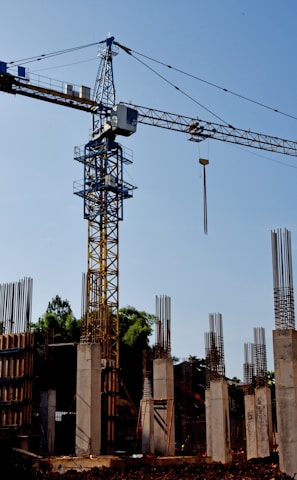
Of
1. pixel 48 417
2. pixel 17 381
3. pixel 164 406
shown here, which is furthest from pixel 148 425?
pixel 17 381

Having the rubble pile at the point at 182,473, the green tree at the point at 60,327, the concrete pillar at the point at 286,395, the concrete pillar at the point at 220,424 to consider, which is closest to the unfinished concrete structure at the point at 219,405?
the concrete pillar at the point at 220,424

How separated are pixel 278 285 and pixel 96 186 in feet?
69.9

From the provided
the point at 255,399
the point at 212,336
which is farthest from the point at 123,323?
the point at 212,336

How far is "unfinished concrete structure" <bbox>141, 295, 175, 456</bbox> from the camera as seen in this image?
19.8m

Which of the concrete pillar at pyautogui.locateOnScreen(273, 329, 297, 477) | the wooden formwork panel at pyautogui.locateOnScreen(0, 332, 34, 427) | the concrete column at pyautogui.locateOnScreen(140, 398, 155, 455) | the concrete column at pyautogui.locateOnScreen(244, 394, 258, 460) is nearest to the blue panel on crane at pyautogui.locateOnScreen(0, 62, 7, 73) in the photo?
the wooden formwork panel at pyautogui.locateOnScreen(0, 332, 34, 427)

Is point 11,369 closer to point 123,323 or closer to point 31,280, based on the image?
point 31,280

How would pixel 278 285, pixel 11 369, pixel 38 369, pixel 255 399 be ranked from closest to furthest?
pixel 278 285, pixel 11 369, pixel 38 369, pixel 255 399

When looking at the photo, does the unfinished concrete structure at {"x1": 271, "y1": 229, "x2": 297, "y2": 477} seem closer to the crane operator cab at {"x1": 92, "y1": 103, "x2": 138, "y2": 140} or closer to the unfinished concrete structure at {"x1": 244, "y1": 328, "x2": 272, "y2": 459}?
the unfinished concrete structure at {"x1": 244, "y1": 328, "x2": 272, "y2": 459}

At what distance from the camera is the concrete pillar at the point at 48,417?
68.5 ft

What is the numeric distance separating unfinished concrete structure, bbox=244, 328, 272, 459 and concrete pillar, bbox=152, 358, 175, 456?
4185mm

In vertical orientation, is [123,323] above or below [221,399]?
above

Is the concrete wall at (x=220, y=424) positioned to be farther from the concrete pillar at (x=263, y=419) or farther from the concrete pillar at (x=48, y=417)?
the concrete pillar at (x=48, y=417)

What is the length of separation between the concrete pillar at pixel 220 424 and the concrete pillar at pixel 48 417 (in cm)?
491

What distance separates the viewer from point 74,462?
16.9m
